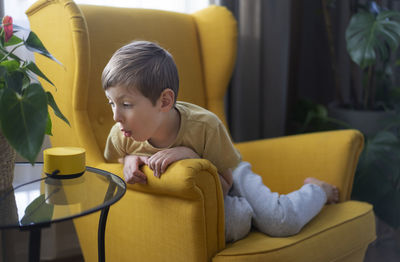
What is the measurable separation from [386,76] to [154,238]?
165 centimetres

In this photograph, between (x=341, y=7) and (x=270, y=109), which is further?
(x=341, y=7)

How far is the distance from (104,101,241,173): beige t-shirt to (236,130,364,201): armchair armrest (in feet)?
1.33

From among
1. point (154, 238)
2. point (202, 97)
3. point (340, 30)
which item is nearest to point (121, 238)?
point (154, 238)

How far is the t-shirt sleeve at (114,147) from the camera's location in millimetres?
1266

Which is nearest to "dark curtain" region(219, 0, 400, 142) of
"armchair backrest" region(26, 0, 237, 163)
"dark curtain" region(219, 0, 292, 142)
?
"dark curtain" region(219, 0, 292, 142)

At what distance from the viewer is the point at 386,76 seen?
2.30 metres

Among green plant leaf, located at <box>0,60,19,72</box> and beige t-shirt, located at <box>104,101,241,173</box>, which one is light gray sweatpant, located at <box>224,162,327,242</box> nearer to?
beige t-shirt, located at <box>104,101,241,173</box>

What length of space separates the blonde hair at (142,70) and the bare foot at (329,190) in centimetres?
67

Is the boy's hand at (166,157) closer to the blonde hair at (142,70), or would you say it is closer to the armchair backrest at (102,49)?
the blonde hair at (142,70)

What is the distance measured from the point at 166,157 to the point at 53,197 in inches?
11.1

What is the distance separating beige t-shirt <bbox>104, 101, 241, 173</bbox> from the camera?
3.95ft

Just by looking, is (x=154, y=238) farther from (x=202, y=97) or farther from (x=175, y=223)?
(x=202, y=97)

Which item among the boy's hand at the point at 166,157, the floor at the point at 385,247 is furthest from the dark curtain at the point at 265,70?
the boy's hand at the point at 166,157

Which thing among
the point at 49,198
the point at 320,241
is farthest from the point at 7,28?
the point at 320,241
